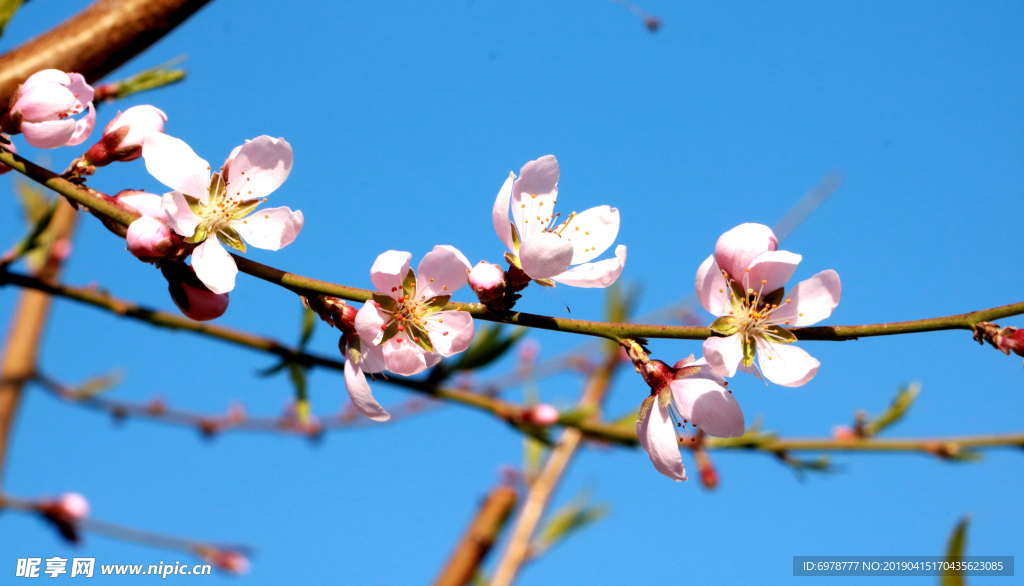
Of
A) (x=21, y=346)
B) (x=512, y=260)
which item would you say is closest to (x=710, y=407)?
(x=512, y=260)

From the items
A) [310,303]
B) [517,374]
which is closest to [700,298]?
[310,303]

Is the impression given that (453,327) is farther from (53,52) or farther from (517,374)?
(517,374)

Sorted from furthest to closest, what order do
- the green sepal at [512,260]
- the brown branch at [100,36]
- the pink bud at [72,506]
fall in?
the pink bud at [72,506] < the brown branch at [100,36] < the green sepal at [512,260]

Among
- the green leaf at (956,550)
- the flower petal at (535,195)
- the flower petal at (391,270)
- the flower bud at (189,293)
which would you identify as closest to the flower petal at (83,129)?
the flower bud at (189,293)

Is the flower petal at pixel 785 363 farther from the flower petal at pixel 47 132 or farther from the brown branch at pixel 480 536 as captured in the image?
the brown branch at pixel 480 536

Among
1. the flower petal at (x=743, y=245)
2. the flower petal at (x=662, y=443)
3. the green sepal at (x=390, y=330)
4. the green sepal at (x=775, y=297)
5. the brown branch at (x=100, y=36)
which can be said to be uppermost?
the brown branch at (x=100, y=36)

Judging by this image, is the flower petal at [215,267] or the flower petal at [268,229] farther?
the flower petal at [268,229]
